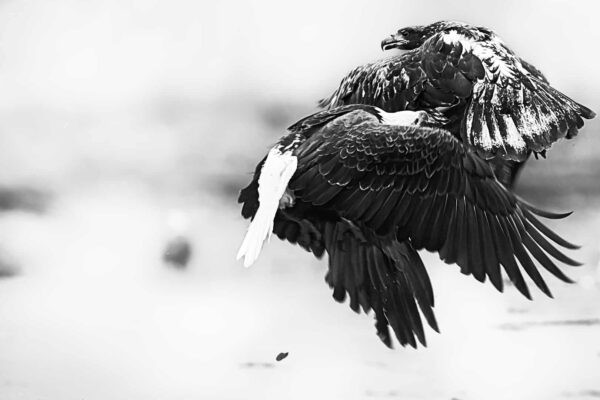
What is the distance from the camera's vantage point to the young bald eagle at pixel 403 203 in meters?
2.06

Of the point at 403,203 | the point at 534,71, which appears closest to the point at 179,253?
the point at 403,203

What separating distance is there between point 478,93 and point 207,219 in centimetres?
64

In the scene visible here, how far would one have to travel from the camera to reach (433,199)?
206cm

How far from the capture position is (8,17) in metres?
2.36

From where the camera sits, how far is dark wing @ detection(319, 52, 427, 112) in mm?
2223

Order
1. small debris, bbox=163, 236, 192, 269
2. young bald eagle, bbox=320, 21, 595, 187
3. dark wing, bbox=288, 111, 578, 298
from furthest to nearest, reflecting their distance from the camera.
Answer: small debris, bbox=163, 236, 192, 269
young bald eagle, bbox=320, 21, 595, 187
dark wing, bbox=288, 111, 578, 298

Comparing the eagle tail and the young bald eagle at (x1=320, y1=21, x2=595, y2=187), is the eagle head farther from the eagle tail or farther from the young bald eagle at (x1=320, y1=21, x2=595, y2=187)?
the eagle tail

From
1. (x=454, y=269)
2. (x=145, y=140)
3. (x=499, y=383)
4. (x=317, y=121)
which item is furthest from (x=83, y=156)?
(x=499, y=383)

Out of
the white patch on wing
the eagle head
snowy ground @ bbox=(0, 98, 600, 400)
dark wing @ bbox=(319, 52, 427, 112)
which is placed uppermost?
the eagle head

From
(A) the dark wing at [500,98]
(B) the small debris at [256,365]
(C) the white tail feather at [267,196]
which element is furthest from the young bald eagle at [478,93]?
(B) the small debris at [256,365]

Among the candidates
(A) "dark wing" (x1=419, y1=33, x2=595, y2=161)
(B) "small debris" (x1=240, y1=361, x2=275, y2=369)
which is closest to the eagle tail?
(A) "dark wing" (x1=419, y1=33, x2=595, y2=161)

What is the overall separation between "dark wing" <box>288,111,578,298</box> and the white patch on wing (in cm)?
5

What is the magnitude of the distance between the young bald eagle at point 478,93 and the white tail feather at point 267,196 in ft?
0.63

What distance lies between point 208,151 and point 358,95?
13.9 inches
